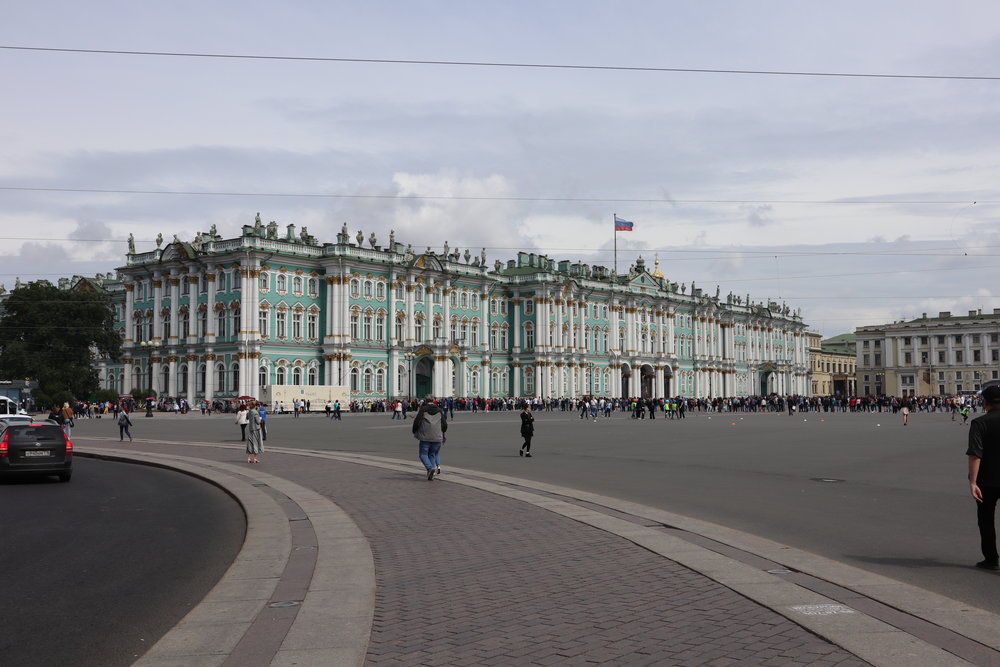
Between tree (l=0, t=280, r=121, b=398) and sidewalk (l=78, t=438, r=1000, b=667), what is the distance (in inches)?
2794

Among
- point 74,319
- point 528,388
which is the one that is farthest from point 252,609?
point 528,388

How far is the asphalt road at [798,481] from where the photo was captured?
1033 cm

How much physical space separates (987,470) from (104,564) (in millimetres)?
9530

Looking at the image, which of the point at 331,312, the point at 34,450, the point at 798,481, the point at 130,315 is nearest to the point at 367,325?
the point at 331,312

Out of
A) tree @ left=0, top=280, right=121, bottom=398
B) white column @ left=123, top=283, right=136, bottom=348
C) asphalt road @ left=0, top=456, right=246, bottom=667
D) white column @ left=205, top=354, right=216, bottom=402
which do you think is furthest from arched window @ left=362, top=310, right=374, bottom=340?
asphalt road @ left=0, top=456, right=246, bottom=667

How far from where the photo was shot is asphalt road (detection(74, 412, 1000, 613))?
10328 mm

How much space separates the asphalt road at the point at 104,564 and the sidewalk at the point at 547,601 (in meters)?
0.43

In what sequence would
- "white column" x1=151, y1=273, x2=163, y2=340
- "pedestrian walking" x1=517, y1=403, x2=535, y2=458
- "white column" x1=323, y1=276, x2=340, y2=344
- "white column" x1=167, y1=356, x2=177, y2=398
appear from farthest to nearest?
"white column" x1=151, y1=273, x2=163, y2=340, "white column" x1=167, y1=356, x2=177, y2=398, "white column" x1=323, y1=276, x2=340, y2=344, "pedestrian walking" x1=517, y1=403, x2=535, y2=458

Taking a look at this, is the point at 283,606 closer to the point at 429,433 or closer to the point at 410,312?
the point at 429,433

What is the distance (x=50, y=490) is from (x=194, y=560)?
9733 millimetres

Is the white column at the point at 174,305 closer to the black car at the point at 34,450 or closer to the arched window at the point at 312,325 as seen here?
the arched window at the point at 312,325

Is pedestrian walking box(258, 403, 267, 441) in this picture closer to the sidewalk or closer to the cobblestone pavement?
the sidewalk

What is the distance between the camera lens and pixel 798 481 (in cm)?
1830

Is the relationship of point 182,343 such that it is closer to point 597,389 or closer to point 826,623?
point 597,389
